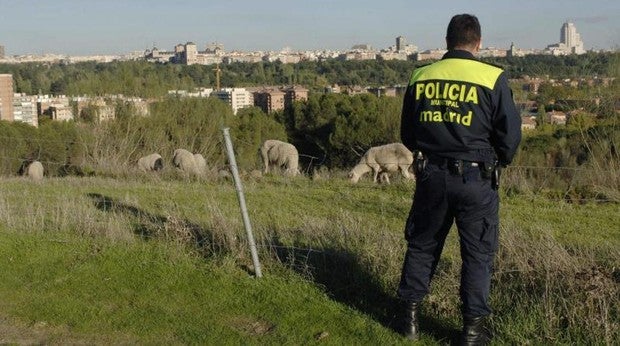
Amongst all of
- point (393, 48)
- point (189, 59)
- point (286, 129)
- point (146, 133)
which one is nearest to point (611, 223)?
point (146, 133)

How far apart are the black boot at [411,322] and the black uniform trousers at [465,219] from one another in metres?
0.39

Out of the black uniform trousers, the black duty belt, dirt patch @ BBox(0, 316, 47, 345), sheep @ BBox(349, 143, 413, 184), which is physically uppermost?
the black duty belt

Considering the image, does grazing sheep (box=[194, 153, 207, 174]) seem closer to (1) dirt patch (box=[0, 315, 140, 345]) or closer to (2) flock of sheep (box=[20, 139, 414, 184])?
(2) flock of sheep (box=[20, 139, 414, 184])

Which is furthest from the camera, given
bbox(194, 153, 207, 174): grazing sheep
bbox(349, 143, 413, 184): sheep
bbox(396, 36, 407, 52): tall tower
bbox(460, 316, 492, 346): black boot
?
bbox(396, 36, 407, 52): tall tower

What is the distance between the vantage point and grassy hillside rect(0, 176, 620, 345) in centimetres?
521

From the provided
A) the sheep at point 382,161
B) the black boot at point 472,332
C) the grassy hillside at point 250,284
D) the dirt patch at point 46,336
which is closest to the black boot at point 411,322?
the grassy hillside at point 250,284

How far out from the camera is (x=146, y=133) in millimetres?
25031

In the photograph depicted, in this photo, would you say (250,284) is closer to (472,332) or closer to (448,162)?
(472,332)

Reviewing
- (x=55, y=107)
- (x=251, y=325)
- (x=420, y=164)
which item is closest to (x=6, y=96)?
(x=55, y=107)

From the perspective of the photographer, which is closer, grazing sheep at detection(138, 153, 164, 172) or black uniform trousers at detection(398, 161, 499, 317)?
black uniform trousers at detection(398, 161, 499, 317)

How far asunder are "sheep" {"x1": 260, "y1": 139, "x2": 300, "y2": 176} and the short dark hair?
14.9 m

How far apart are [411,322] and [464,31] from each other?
2.06 metres

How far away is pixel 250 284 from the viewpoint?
6441 millimetres

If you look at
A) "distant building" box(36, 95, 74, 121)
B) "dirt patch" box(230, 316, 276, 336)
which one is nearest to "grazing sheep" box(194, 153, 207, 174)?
"distant building" box(36, 95, 74, 121)
